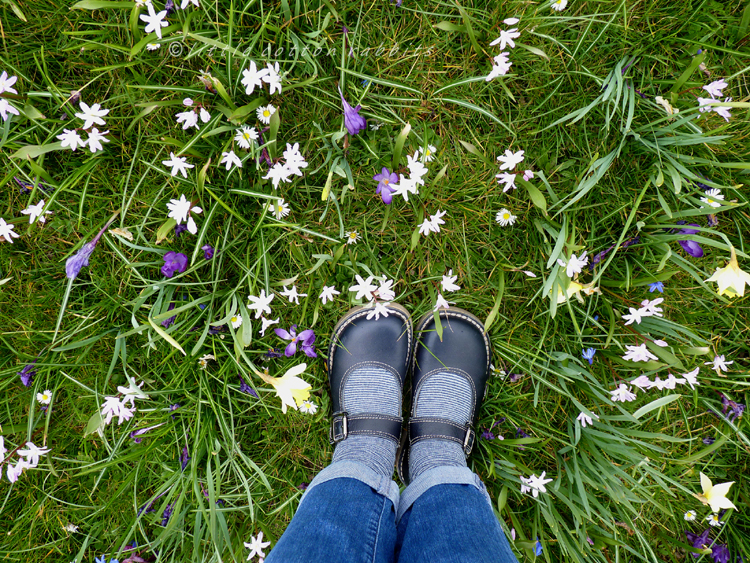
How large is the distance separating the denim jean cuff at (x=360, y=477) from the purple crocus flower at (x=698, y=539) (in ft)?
4.69

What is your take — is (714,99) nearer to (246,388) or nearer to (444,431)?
(444,431)

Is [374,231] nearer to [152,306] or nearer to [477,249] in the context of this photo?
[477,249]

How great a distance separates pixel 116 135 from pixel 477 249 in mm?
1584

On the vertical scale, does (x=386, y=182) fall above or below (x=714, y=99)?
below

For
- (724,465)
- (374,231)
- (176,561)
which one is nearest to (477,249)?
(374,231)

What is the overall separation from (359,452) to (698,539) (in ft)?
5.30

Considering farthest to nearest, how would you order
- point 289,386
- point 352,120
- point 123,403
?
point 123,403
point 352,120
point 289,386

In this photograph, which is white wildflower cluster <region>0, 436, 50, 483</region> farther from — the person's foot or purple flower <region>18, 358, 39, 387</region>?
the person's foot

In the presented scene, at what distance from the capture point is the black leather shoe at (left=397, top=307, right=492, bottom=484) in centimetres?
182

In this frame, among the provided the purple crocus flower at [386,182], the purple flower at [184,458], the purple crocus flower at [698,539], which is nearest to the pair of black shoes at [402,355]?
the purple crocus flower at [386,182]

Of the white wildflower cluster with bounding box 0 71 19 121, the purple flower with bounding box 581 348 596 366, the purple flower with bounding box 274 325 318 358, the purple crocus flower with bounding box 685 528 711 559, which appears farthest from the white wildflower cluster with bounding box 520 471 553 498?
the white wildflower cluster with bounding box 0 71 19 121

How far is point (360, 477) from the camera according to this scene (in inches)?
60.7

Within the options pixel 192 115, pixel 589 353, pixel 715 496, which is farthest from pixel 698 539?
pixel 192 115

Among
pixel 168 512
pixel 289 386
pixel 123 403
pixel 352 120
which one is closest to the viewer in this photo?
pixel 289 386
